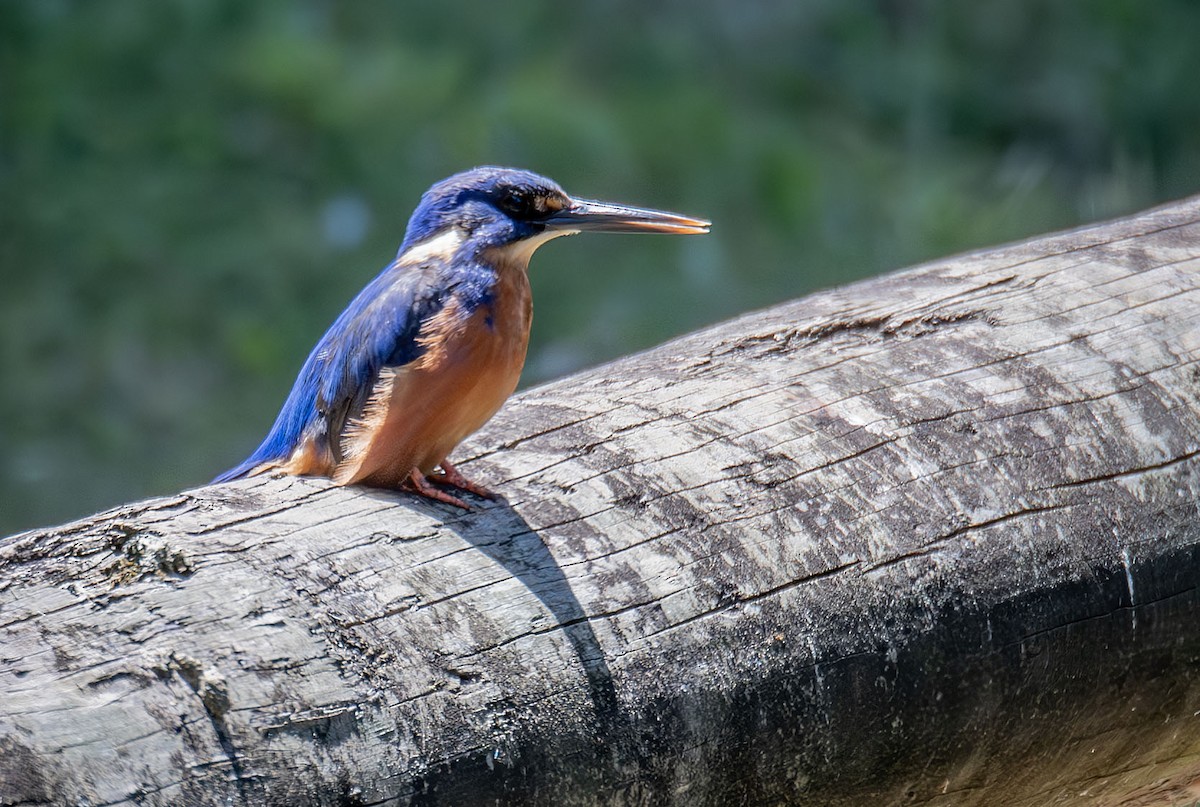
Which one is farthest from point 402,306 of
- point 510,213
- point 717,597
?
point 717,597

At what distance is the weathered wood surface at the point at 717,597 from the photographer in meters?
1.37

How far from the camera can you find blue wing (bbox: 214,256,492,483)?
1.86m

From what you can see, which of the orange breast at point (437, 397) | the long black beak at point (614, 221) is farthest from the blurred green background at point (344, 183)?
the orange breast at point (437, 397)

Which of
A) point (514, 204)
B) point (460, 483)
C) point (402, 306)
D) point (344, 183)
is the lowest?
point (460, 483)

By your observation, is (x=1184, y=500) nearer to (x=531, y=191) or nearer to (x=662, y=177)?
(x=531, y=191)

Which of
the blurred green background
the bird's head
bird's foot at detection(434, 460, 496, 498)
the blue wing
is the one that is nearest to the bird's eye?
the bird's head

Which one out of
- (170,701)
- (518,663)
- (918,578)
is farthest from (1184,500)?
(170,701)

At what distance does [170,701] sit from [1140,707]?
1265 mm

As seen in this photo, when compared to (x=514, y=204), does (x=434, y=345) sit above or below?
below

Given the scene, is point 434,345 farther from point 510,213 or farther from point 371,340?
point 510,213

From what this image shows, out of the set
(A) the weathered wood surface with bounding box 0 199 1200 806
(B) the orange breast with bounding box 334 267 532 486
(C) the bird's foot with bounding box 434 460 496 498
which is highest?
(B) the orange breast with bounding box 334 267 532 486

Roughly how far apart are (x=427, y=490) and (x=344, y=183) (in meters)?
4.97

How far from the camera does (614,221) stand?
78.7 inches

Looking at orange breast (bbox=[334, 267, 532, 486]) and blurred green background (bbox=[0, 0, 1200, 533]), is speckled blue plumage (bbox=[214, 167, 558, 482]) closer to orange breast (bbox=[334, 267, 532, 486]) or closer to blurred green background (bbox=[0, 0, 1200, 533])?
orange breast (bbox=[334, 267, 532, 486])
